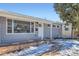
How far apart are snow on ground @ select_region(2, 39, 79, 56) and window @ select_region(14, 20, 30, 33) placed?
0.90 meters

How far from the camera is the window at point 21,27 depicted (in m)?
11.3

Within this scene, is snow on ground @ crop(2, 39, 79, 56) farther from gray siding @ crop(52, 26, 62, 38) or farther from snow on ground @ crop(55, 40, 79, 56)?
gray siding @ crop(52, 26, 62, 38)

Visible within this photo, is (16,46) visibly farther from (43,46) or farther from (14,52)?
(43,46)

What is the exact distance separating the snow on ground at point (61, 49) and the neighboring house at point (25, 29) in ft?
1.30

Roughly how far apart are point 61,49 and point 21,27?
209 cm

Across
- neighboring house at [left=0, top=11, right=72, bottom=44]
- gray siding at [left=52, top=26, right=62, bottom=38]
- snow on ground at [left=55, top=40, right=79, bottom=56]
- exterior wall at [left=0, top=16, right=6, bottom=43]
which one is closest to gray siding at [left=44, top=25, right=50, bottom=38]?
neighboring house at [left=0, top=11, right=72, bottom=44]

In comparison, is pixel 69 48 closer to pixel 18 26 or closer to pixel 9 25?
pixel 18 26

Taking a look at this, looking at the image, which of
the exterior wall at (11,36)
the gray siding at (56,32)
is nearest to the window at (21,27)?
the exterior wall at (11,36)

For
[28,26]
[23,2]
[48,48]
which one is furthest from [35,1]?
[48,48]

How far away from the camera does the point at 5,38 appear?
11289 millimetres

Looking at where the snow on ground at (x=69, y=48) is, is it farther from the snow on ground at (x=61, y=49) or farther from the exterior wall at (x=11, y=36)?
the exterior wall at (x=11, y=36)

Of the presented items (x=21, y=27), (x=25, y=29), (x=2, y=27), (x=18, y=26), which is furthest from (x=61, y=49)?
(x=2, y=27)

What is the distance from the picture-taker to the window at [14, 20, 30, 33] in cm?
1134

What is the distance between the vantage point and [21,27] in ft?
37.3
